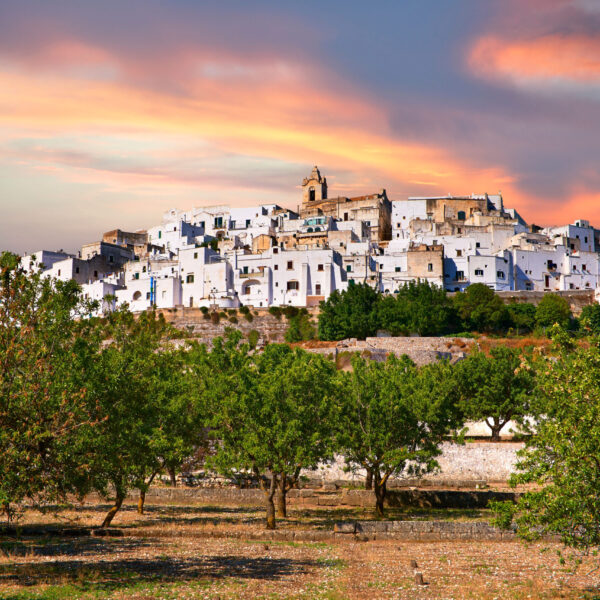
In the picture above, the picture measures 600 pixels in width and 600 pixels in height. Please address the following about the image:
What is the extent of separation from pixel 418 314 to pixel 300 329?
1594cm

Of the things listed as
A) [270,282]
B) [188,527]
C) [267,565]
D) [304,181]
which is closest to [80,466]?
[267,565]

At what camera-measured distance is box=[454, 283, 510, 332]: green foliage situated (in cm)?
9000

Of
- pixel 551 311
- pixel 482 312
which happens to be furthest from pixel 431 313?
pixel 551 311

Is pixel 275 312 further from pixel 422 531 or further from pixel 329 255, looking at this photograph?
pixel 422 531

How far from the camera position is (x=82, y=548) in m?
26.4

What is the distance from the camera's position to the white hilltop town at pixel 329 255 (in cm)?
10343

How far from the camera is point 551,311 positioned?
8962 centimetres

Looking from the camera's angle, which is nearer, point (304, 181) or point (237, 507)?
point (237, 507)

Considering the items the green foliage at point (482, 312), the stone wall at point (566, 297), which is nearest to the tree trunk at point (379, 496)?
the green foliage at point (482, 312)

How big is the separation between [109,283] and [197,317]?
21.9 metres

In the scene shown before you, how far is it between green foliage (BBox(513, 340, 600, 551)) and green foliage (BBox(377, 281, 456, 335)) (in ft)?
224

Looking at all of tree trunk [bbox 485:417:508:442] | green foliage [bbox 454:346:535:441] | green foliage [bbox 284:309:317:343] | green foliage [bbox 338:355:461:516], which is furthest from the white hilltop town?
green foliage [bbox 338:355:461:516]

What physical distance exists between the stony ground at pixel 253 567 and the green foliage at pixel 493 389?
2795cm

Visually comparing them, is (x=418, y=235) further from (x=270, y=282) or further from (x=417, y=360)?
(x=417, y=360)
